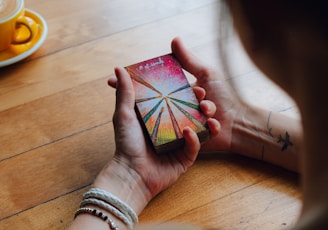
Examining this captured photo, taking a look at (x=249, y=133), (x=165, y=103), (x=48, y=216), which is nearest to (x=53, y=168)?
(x=48, y=216)

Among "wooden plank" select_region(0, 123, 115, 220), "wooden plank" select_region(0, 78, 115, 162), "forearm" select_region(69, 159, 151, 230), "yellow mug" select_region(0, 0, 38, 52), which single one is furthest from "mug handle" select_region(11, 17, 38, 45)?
"forearm" select_region(69, 159, 151, 230)

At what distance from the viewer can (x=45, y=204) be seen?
0.84 meters

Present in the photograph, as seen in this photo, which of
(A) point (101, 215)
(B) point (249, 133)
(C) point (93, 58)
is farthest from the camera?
(C) point (93, 58)

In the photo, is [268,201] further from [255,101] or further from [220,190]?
[255,101]

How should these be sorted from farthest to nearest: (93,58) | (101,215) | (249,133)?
1. (93,58)
2. (249,133)
3. (101,215)

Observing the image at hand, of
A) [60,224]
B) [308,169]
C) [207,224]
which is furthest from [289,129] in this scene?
[308,169]

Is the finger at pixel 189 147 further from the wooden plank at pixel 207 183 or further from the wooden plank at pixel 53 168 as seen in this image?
the wooden plank at pixel 53 168

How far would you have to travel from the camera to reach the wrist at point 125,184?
818mm

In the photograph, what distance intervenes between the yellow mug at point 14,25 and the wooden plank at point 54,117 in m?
0.17

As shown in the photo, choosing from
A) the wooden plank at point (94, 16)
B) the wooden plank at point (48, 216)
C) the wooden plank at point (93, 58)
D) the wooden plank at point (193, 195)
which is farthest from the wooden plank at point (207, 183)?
the wooden plank at point (94, 16)

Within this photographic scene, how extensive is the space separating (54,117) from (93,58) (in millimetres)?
161

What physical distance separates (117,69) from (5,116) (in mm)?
241

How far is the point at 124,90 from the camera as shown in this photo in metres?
0.85

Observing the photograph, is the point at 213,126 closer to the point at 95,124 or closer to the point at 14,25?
the point at 95,124
